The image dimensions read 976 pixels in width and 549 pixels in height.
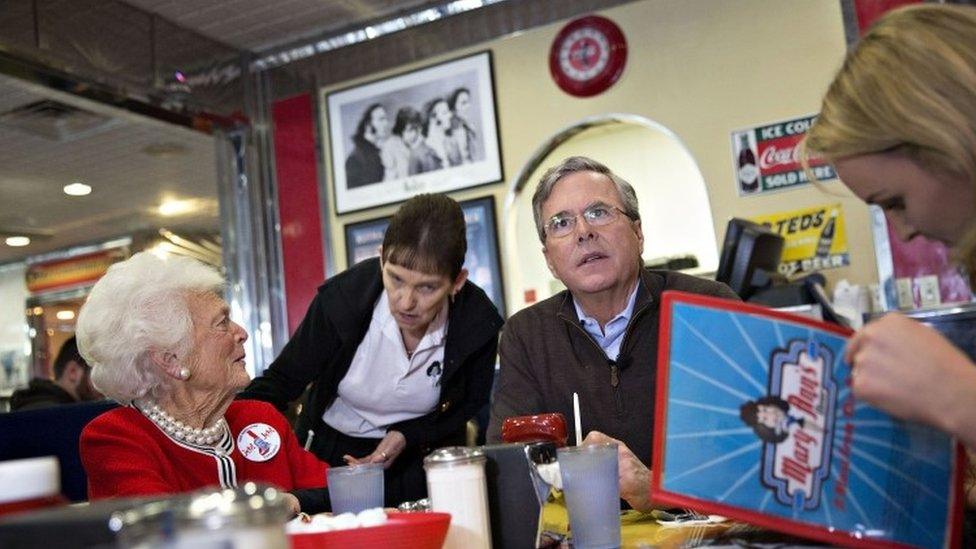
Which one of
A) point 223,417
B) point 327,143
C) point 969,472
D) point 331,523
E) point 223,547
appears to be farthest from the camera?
point 327,143

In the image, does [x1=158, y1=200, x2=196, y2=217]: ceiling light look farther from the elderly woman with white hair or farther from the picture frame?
the elderly woman with white hair

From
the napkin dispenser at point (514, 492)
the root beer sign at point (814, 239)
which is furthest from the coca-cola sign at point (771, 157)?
the napkin dispenser at point (514, 492)

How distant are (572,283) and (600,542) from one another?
106 centimetres

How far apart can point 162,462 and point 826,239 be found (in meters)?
3.50

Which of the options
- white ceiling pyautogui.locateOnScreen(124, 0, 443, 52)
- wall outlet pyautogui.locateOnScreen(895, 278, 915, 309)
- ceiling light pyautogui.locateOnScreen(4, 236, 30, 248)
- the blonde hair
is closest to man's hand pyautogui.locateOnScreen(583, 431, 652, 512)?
the blonde hair

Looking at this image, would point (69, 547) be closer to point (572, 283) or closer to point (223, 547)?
point (223, 547)

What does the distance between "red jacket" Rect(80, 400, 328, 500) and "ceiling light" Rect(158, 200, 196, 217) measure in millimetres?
4584

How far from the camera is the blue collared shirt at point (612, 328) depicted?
2291mm

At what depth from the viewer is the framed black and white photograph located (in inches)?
207

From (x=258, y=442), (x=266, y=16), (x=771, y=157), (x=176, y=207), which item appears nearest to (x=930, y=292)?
(x=771, y=157)

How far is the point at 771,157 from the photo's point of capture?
457 centimetres

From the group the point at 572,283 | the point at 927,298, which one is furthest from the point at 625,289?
the point at 927,298

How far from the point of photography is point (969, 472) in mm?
1383

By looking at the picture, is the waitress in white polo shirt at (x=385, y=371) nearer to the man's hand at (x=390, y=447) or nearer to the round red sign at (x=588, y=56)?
the man's hand at (x=390, y=447)
